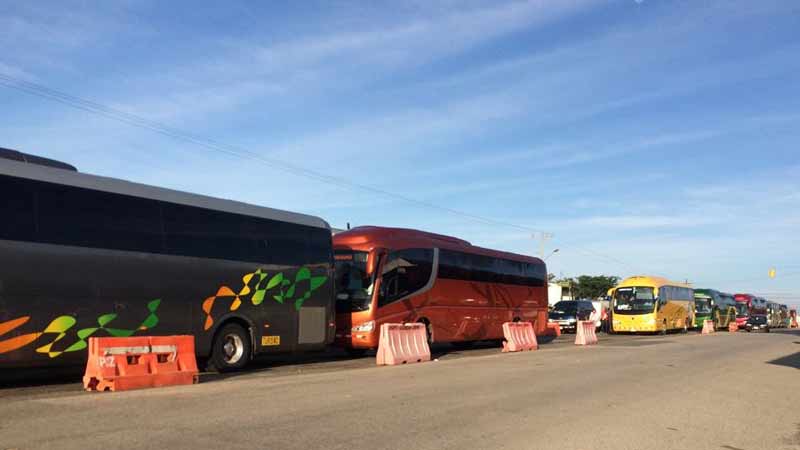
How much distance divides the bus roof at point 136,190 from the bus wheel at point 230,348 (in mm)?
2436

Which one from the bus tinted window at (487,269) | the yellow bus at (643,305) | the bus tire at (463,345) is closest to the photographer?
the bus tinted window at (487,269)

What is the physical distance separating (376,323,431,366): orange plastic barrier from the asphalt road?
2.06 meters

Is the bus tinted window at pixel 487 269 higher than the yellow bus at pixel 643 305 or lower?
higher

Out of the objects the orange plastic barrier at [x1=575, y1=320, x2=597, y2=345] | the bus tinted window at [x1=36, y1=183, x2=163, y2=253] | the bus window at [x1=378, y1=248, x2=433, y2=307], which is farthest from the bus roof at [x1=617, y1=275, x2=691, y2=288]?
the bus tinted window at [x1=36, y1=183, x2=163, y2=253]

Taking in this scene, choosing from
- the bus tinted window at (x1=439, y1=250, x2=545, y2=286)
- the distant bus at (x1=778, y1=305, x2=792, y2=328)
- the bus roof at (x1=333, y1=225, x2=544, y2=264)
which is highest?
the bus roof at (x1=333, y1=225, x2=544, y2=264)

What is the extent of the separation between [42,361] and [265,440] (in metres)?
5.89

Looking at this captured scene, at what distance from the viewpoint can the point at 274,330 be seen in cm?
1520

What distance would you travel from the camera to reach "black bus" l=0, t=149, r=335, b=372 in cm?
1079

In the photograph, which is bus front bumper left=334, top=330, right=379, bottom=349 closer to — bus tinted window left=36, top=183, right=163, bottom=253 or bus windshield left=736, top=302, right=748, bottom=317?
bus tinted window left=36, top=183, right=163, bottom=253

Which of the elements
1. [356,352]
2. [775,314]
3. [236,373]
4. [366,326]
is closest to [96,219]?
[236,373]

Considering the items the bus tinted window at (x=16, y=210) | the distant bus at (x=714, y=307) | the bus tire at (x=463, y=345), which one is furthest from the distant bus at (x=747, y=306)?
the bus tinted window at (x=16, y=210)

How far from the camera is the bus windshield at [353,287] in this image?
61.1ft

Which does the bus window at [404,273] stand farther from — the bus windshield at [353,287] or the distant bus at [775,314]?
the distant bus at [775,314]

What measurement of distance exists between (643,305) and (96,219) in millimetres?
33373
